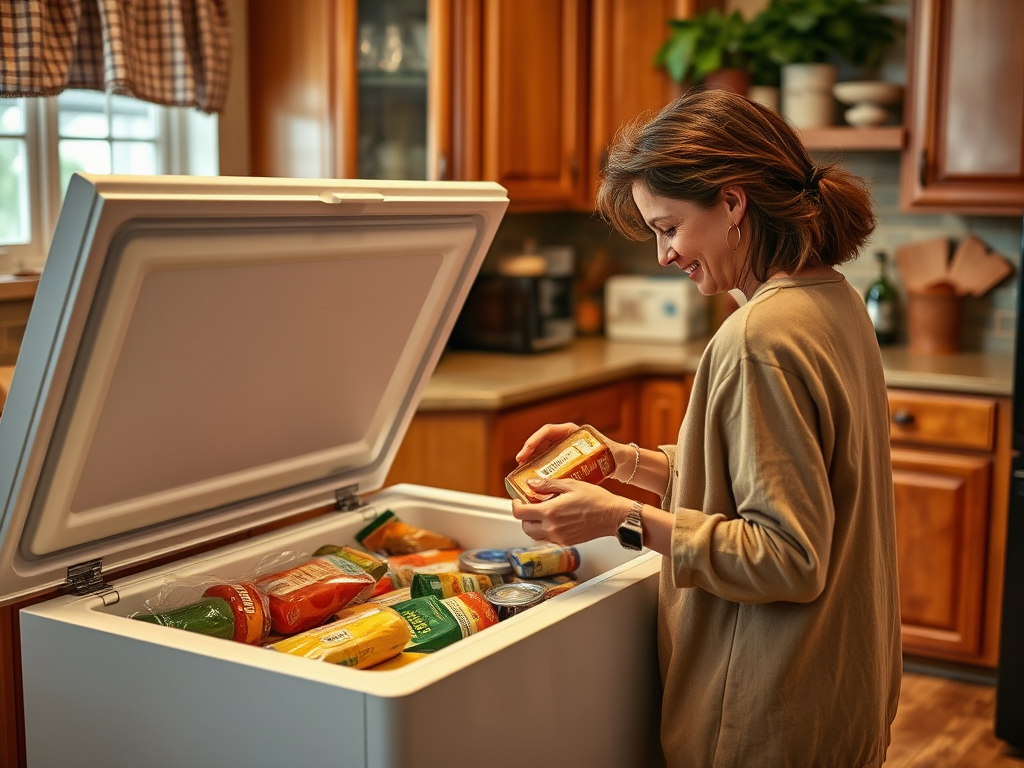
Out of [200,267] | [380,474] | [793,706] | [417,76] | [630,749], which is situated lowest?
[630,749]

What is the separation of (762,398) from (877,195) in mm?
2672

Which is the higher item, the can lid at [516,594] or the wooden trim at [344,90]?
the wooden trim at [344,90]

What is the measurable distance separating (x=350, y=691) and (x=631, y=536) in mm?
→ 347

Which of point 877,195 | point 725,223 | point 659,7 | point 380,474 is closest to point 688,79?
point 659,7

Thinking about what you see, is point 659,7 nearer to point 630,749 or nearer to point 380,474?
point 380,474

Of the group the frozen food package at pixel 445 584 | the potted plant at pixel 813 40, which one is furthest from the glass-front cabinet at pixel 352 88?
the frozen food package at pixel 445 584

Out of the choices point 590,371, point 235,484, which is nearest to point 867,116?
point 590,371

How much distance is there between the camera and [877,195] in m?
3.69

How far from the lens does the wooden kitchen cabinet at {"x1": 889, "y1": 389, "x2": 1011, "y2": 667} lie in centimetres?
306

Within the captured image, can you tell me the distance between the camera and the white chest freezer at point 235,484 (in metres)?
1.14

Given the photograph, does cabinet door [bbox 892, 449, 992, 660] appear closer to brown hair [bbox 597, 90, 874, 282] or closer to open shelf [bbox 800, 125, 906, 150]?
open shelf [bbox 800, 125, 906, 150]

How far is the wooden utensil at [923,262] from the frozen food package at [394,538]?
2.16m

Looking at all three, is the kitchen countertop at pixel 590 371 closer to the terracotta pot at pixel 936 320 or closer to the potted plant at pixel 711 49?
the terracotta pot at pixel 936 320

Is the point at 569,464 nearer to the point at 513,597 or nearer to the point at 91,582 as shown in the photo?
the point at 513,597
